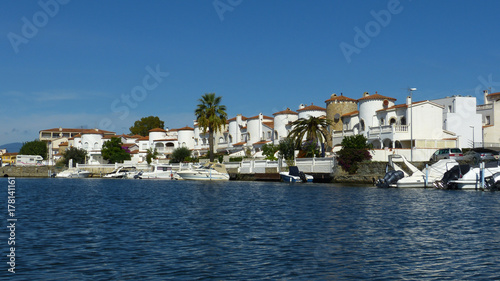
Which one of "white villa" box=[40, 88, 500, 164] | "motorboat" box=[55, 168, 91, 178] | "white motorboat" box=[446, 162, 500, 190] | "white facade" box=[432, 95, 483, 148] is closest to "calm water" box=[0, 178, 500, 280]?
"white motorboat" box=[446, 162, 500, 190]

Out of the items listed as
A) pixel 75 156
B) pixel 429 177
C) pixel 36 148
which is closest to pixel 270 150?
pixel 429 177

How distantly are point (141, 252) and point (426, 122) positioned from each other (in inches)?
2494

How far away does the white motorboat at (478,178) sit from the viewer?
158 feet

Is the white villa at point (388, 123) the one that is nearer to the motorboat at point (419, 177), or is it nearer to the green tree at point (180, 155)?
the green tree at point (180, 155)

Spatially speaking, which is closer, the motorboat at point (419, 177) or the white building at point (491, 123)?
the motorboat at point (419, 177)

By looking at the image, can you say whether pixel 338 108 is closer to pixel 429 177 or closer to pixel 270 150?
pixel 270 150

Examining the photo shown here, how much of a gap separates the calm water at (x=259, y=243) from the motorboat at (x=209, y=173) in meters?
46.1

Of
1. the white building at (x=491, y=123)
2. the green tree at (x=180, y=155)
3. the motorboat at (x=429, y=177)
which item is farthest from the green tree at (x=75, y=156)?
the motorboat at (x=429, y=177)

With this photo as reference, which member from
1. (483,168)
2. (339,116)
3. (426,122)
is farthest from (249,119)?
(483,168)

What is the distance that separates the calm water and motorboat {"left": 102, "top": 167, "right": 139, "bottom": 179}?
6784cm

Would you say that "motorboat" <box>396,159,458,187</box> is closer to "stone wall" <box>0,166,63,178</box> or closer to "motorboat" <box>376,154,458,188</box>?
"motorboat" <box>376,154,458,188</box>

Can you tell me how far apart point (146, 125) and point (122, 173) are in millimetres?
77475

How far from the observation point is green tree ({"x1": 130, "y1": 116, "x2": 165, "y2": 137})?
17788cm

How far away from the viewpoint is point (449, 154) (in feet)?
198
